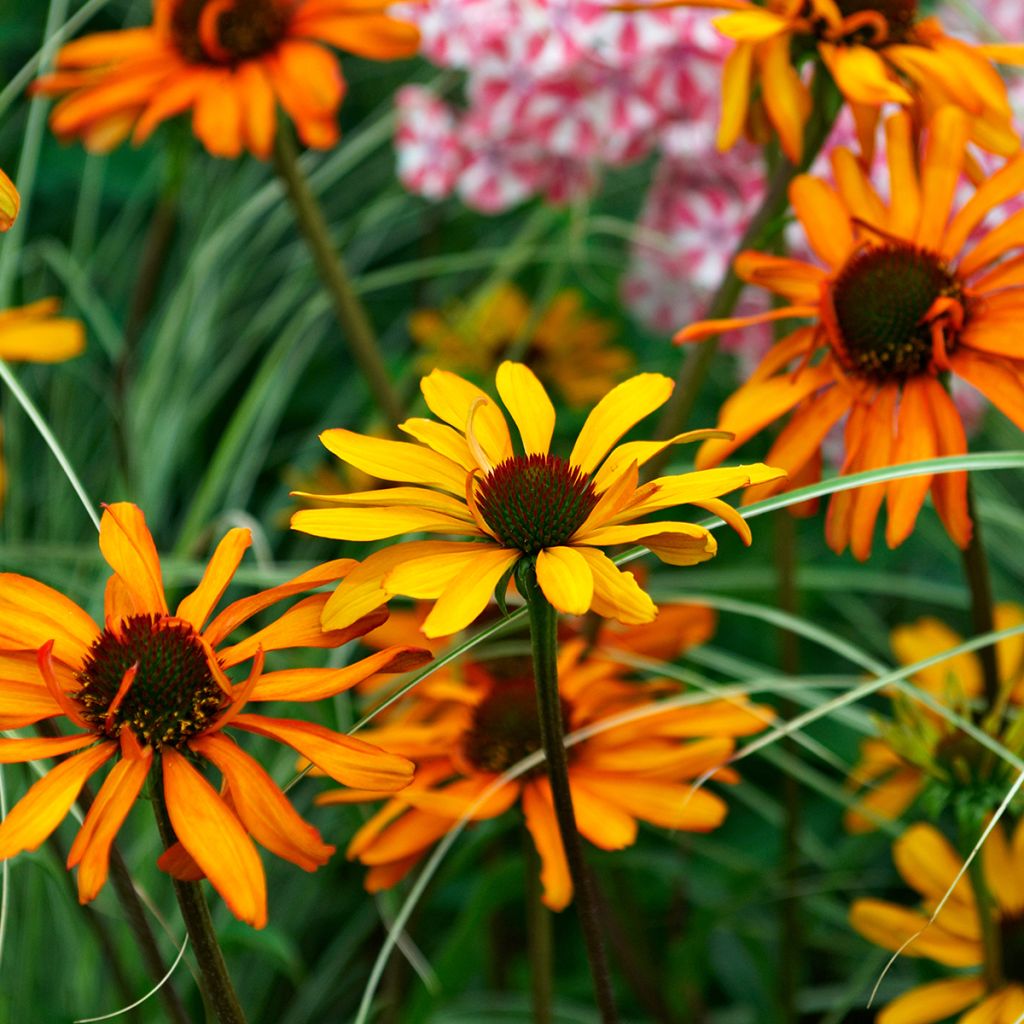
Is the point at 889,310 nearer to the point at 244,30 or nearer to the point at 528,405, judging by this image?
the point at 528,405

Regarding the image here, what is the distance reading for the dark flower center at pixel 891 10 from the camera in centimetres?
67

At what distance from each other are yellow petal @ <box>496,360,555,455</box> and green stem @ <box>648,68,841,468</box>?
0.19 m

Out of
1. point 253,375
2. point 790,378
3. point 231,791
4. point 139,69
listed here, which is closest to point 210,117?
point 139,69

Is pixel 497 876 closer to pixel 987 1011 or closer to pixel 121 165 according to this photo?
pixel 987 1011

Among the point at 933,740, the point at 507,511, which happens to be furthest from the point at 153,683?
the point at 933,740

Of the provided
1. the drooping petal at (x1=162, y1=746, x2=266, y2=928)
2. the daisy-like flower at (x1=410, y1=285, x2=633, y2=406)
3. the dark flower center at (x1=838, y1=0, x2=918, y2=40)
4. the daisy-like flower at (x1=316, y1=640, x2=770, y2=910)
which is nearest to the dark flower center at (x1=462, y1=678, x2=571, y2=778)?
the daisy-like flower at (x1=316, y1=640, x2=770, y2=910)

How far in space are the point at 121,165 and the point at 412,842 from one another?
1091mm

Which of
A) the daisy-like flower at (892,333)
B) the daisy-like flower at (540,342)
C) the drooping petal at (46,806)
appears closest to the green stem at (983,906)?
the daisy-like flower at (892,333)

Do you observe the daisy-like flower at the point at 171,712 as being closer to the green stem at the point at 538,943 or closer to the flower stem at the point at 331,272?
the green stem at the point at 538,943

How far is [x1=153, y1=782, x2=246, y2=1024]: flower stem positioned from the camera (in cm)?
40

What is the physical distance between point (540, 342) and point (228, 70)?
50cm

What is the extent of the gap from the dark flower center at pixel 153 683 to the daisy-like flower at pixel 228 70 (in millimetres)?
353

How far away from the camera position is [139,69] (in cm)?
83

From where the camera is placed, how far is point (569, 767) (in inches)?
23.9
